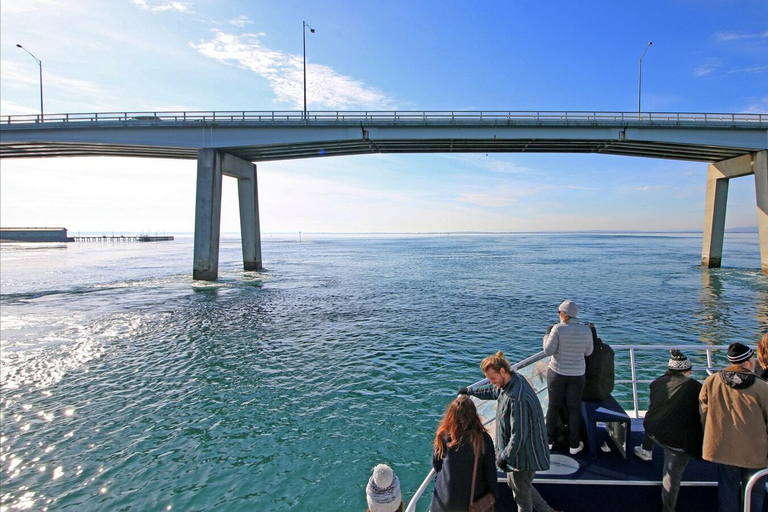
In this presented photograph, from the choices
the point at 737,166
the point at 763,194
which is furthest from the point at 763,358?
the point at 737,166

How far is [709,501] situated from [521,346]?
11.7 metres

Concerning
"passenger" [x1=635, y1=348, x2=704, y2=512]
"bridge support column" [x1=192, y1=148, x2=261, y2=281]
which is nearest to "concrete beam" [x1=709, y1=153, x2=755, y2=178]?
"passenger" [x1=635, y1=348, x2=704, y2=512]

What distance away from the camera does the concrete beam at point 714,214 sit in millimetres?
47531

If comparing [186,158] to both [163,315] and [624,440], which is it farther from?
[624,440]

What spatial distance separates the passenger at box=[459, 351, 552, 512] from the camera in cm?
409

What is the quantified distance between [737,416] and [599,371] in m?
1.93

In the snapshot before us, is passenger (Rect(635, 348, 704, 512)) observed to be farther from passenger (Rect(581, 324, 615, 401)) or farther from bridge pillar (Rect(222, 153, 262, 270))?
bridge pillar (Rect(222, 153, 262, 270))

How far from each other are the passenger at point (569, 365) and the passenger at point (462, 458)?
2.44 m

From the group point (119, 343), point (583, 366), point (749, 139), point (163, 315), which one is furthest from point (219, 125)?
point (749, 139)

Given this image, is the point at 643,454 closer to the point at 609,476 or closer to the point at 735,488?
the point at 609,476

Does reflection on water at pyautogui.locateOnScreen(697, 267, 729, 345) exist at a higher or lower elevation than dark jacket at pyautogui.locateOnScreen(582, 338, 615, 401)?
lower

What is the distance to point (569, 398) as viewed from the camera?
569 cm

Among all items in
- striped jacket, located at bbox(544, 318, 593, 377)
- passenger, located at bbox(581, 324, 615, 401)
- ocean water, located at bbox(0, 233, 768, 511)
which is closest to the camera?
striped jacket, located at bbox(544, 318, 593, 377)

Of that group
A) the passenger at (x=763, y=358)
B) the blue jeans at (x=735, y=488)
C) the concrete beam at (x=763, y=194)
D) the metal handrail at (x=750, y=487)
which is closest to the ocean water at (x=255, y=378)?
the blue jeans at (x=735, y=488)
